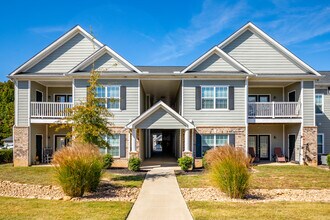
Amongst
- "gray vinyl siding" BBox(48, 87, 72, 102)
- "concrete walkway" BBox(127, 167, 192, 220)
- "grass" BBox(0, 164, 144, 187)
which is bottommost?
"grass" BBox(0, 164, 144, 187)

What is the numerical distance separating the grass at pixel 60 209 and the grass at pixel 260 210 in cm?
219

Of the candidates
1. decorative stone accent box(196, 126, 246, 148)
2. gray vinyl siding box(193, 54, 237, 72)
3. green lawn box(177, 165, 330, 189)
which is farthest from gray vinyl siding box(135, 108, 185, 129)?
gray vinyl siding box(193, 54, 237, 72)

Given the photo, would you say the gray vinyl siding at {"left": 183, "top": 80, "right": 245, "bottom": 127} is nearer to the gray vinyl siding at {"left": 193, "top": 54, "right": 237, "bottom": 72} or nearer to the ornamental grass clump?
the gray vinyl siding at {"left": 193, "top": 54, "right": 237, "bottom": 72}

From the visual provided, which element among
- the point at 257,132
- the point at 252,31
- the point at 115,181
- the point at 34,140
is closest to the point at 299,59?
the point at 252,31

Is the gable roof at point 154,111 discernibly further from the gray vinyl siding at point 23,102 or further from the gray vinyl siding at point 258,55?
the gray vinyl siding at point 23,102

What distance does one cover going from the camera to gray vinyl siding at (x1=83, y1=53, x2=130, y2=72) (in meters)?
18.9

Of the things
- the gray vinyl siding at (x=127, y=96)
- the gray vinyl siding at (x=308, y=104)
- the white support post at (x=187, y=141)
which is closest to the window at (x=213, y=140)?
the white support post at (x=187, y=141)

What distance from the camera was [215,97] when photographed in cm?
1881

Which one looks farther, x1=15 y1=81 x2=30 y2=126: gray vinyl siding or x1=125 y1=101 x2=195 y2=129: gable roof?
x1=15 y1=81 x2=30 y2=126: gray vinyl siding

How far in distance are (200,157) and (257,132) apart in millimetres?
5746

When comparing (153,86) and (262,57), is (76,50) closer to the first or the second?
(153,86)

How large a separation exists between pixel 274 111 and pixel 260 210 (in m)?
12.6

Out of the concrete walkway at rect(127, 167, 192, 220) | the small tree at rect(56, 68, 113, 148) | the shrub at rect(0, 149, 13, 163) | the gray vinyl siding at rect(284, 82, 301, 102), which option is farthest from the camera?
the shrub at rect(0, 149, 13, 163)

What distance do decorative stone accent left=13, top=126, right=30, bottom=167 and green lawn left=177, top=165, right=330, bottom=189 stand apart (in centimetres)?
1074
